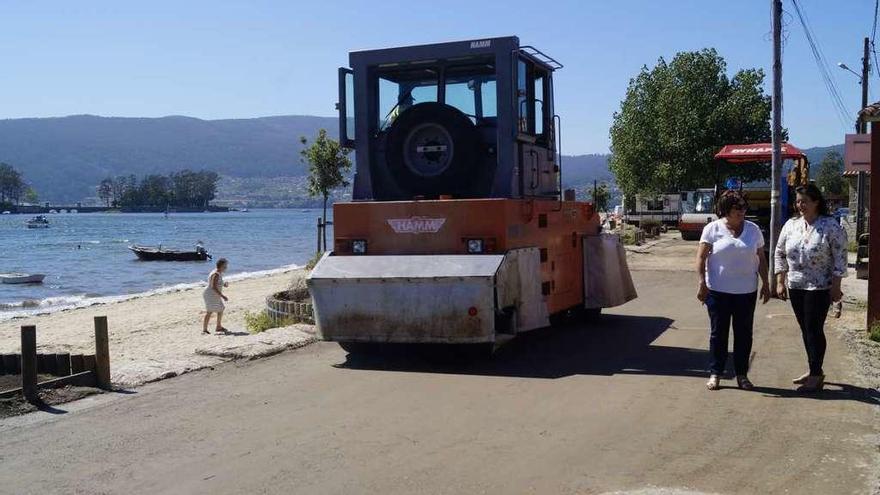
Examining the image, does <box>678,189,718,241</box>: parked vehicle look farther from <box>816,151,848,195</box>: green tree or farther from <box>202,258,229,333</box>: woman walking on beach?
<box>816,151,848,195</box>: green tree

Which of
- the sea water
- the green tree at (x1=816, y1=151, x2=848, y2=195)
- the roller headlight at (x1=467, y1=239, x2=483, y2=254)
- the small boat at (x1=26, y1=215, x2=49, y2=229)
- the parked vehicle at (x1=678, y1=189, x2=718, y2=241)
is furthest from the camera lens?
the small boat at (x1=26, y1=215, x2=49, y2=229)

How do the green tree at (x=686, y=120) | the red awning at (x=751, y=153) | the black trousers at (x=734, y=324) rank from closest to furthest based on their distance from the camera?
the black trousers at (x=734, y=324), the red awning at (x=751, y=153), the green tree at (x=686, y=120)

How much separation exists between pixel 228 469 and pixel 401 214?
408 centimetres

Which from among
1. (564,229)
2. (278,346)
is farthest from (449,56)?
(278,346)

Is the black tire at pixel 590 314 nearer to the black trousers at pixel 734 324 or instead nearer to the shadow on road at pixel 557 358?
the shadow on road at pixel 557 358

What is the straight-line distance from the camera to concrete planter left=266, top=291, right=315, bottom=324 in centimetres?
1247

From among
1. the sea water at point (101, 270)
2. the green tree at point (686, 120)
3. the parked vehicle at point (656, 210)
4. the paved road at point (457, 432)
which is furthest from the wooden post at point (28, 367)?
the parked vehicle at point (656, 210)

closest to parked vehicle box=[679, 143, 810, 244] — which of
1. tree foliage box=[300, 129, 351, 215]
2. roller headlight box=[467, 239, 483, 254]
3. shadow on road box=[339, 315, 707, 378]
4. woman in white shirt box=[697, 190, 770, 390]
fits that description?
shadow on road box=[339, 315, 707, 378]

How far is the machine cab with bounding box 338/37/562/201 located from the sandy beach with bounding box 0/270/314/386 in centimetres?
220

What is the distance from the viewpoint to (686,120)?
4678cm

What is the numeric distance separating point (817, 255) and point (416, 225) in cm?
380

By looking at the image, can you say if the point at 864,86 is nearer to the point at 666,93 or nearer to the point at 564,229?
the point at 666,93

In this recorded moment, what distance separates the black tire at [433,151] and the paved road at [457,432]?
1943 mm

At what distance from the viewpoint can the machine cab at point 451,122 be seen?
937 centimetres
